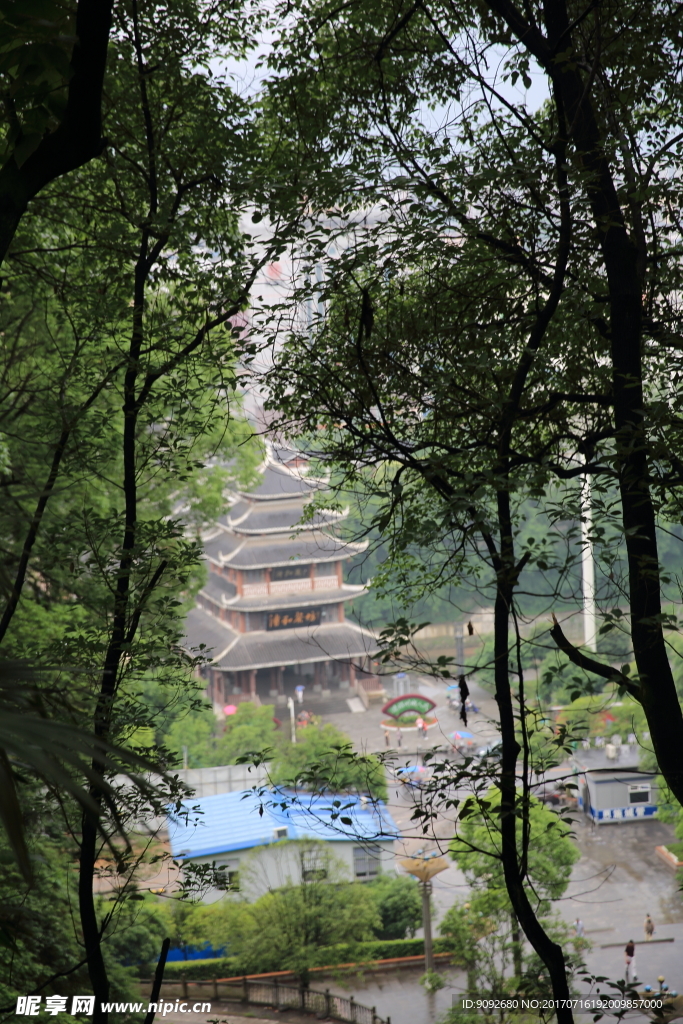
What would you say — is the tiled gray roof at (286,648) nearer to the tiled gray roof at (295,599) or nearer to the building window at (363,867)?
the tiled gray roof at (295,599)

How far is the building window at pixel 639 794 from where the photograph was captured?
54.3 feet

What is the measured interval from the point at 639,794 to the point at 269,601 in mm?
10730

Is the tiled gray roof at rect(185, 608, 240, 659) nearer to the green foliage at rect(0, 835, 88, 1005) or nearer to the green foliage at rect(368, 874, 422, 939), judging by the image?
the green foliage at rect(368, 874, 422, 939)

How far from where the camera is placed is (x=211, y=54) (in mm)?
4066

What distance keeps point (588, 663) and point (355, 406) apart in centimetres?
146

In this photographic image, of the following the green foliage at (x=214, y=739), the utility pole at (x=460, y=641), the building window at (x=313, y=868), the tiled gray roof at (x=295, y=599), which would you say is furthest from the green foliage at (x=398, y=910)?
the tiled gray roof at (x=295, y=599)

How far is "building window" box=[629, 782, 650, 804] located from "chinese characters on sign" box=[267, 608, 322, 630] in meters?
9.44

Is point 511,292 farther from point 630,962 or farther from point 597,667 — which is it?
point 630,962

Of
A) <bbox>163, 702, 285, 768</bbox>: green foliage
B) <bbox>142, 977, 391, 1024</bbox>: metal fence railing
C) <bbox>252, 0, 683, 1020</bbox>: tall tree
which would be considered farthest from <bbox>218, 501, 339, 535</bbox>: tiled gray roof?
<bbox>252, 0, 683, 1020</bbox>: tall tree

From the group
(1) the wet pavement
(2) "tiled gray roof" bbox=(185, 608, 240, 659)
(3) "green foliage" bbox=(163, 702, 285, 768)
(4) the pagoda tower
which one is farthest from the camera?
(2) "tiled gray roof" bbox=(185, 608, 240, 659)

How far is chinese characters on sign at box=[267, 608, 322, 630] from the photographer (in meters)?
23.3

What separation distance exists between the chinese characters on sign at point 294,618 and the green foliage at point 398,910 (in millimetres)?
10493

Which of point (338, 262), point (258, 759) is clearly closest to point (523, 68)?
point (338, 262)

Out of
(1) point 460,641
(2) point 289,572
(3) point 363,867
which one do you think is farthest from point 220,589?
(3) point 363,867
